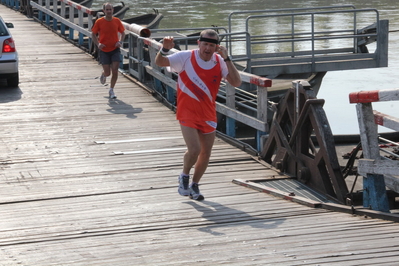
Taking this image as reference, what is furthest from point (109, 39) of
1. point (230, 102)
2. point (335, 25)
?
point (335, 25)

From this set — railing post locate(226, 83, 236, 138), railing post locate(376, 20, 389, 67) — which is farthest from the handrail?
railing post locate(376, 20, 389, 67)

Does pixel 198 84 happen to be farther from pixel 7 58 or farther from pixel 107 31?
pixel 7 58

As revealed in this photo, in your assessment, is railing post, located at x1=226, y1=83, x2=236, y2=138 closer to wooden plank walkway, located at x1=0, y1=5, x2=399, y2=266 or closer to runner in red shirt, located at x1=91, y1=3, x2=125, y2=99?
wooden plank walkway, located at x1=0, y1=5, x2=399, y2=266

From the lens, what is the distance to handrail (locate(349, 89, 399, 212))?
6289mm

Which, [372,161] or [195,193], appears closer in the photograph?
[372,161]

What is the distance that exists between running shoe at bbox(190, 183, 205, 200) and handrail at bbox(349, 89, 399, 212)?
1.54 metres

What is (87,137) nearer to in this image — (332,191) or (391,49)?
(332,191)

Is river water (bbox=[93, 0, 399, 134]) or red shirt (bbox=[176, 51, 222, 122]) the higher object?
red shirt (bbox=[176, 51, 222, 122])

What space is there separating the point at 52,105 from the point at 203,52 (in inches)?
251

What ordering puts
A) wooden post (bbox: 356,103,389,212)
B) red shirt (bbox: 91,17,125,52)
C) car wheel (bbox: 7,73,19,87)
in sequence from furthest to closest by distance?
1. car wheel (bbox: 7,73,19,87)
2. red shirt (bbox: 91,17,125,52)
3. wooden post (bbox: 356,103,389,212)

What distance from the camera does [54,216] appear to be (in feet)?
21.5

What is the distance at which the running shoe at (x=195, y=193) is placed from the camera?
23.0 feet

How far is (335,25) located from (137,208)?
31.1 metres

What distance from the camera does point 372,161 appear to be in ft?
21.3
